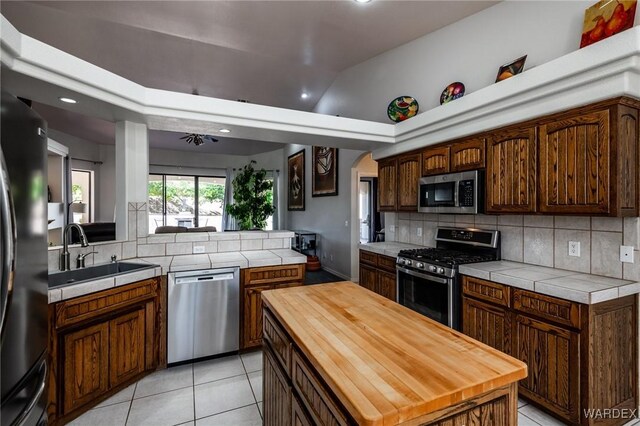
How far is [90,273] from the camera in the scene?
97.4 inches

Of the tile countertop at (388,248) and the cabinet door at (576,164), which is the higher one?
the cabinet door at (576,164)

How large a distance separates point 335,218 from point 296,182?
227 cm

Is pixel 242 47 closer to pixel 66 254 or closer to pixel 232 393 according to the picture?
pixel 66 254

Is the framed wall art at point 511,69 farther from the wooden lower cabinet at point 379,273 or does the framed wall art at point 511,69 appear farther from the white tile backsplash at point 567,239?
the wooden lower cabinet at point 379,273

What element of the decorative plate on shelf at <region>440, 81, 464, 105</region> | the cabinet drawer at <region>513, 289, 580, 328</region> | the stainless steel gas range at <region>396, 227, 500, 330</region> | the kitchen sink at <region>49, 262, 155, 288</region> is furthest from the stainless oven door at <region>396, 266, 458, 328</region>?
the kitchen sink at <region>49, 262, 155, 288</region>

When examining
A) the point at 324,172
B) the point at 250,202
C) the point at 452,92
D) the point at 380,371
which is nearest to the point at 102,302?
the point at 380,371

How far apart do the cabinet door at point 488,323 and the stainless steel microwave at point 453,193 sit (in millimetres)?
863

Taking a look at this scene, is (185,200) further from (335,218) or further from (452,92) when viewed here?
(452,92)

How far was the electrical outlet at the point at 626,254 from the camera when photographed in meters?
1.98

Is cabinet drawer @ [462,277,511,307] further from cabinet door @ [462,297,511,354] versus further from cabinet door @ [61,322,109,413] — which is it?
cabinet door @ [61,322,109,413]

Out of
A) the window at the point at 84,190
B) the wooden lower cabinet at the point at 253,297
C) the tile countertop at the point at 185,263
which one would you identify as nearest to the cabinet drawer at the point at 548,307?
the tile countertop at the point at 185,263

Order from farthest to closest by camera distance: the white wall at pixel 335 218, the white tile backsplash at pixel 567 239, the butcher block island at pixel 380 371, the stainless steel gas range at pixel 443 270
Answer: the white wall at pixel 335 218 < the stainless steel gas range at pixel 443 270 < the white tile backsplash at pixel 567 239 < the butcher block island at pixel 380 371

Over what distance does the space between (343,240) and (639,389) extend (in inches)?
162

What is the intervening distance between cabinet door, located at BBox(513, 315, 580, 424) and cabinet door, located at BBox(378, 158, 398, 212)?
2.06m
